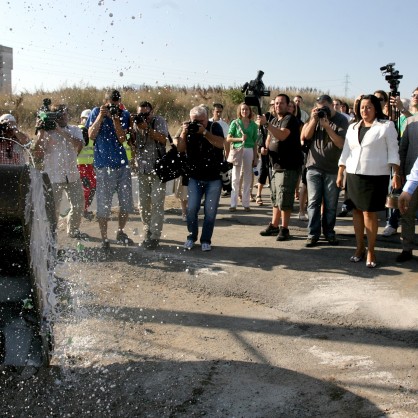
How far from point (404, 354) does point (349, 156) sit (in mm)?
2738

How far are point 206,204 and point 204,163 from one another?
1.71ft

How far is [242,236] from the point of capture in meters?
7.92

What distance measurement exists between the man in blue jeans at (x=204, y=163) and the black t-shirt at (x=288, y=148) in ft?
2.75

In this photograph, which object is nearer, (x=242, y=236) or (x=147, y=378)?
(x=147, y=378)

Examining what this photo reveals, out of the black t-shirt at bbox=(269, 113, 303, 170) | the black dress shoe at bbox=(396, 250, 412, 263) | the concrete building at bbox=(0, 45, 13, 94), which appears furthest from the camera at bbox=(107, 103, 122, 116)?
the black dress shoe at bbox=(396, 250, 412, 263)

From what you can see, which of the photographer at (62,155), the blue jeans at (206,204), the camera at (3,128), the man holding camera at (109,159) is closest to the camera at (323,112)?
the blue jeans at (206,204)

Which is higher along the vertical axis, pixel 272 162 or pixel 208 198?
pixel 272 162

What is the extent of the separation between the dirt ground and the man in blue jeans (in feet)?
1.29

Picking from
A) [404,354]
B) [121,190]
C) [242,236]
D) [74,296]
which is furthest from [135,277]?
[404,354]

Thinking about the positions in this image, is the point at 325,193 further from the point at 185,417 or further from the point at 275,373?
the point at 185,417

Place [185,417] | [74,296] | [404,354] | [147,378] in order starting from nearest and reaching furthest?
[185,417]
[147,378]
[404,354]
[74,296]

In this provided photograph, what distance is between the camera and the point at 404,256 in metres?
6.48

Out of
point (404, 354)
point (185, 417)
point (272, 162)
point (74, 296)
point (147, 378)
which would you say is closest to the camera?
point (185, 417)

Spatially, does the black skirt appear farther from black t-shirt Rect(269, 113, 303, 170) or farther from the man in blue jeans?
the man in blue jeans
